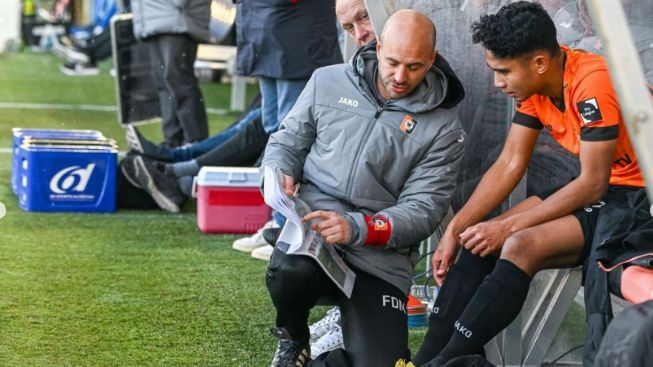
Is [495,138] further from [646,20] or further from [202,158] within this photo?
[202,158]

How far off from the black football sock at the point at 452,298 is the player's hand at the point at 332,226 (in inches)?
15.3

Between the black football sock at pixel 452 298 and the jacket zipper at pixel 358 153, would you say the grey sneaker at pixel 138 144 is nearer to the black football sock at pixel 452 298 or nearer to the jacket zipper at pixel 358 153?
the jacket zipper at pixel 358 153

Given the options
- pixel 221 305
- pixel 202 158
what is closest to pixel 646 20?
pixel 221 305

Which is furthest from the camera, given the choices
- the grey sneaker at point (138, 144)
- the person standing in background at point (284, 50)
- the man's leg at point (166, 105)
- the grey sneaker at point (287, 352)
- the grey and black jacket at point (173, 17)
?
the man's leg at point (166, 105)

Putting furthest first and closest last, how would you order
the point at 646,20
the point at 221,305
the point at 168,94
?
the point at 168,94
the point at 221,305
the point at 646,20

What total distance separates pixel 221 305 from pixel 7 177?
10.2 ft

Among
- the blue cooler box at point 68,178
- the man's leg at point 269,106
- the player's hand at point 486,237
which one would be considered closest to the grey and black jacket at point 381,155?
the player's hand at point 486,237

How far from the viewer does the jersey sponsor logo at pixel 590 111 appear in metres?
3.51

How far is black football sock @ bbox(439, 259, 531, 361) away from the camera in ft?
11.4

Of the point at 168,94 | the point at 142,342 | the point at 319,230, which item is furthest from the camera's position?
the point at 168,94

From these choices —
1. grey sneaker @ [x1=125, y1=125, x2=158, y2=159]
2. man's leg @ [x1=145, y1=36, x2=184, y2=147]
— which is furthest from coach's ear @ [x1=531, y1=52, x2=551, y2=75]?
man's leg @ [x1=145, y1=36, x2=184, y2=147]

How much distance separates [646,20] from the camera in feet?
12.7

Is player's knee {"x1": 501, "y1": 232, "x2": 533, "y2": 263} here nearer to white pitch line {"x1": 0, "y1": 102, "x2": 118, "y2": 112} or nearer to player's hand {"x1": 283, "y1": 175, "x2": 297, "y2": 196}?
player's hand {"x1": 283, "y1": 175, "x2": 297, "y2": 196}

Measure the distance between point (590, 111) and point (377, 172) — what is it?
0.65 m
